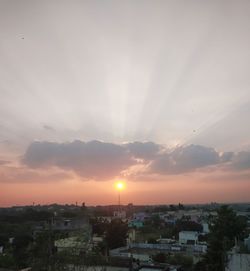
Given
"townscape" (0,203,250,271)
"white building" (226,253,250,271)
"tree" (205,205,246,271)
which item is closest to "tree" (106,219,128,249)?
"townscape" (0,203,250,271)

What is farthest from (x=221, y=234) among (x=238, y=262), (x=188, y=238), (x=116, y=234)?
(x=188, y=238)

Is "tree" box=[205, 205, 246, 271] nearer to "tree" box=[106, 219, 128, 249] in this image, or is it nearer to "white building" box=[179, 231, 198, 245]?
"tree" box=[106, 219, 128, 249]

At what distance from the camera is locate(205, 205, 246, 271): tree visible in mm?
22531

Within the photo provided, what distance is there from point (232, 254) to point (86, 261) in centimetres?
1050

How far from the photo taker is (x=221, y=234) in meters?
24.6

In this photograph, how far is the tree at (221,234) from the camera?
22531mm

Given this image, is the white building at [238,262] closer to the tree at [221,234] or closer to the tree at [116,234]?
the tree at [221,234]

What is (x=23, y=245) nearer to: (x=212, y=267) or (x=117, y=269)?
(x=117, y=269)

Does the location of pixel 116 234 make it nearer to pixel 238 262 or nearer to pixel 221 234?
pixel 221 234

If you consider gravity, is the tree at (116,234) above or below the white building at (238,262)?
above

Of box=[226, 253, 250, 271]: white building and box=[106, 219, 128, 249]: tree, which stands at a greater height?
box=[106, 219, 128, 249]: tree

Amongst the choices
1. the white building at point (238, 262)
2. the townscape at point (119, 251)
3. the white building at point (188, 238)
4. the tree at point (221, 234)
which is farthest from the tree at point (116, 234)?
the white building at point (238, 262)

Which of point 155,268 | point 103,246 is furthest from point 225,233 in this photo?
point 103,246

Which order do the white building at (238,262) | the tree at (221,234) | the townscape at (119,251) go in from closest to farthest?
the townscape at (119,251), the white building at (238,262), the tree at (221,234)
